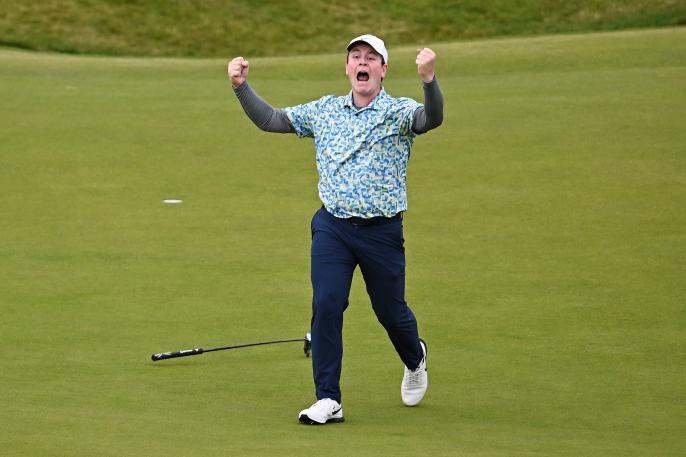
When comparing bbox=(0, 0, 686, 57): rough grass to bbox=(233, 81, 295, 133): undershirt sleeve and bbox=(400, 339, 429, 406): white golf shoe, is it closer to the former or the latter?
bbox=(233, 81, 295, 133): undershirt sleeve

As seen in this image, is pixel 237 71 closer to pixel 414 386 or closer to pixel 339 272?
pixel 339 272

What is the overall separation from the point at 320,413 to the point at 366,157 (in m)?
1.18

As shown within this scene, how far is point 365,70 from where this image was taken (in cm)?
702

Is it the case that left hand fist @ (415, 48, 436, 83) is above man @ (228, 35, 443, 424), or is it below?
above

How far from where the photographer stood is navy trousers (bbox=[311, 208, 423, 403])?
696 cm

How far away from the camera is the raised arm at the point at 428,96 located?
21.7 ft

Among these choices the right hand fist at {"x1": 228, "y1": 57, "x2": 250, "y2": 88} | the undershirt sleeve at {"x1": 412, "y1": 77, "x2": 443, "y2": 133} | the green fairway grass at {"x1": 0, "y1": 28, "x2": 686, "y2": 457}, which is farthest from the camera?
the right hand fist at {"x1": 228, "y1": 57, "x2": 250, "y2": 88}

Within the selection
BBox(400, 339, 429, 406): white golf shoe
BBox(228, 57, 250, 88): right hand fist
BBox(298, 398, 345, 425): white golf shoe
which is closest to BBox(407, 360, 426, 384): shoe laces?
BBox(400, 339, 429, 406): white golf shoe

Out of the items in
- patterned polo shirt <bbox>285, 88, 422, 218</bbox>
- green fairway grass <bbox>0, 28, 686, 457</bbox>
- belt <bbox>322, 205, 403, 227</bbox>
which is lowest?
green fairway grass <bbox>0, 28, 686, 457</bbox>

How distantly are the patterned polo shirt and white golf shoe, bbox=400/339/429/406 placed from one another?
874 millimetres

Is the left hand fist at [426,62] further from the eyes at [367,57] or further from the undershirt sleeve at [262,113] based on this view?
the undershirt sleeve at [262,113]

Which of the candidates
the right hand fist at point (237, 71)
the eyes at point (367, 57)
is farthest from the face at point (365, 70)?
the right hand fist at point (237, 71)

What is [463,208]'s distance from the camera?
46.3 feet

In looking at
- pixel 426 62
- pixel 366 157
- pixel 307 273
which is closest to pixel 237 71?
pixel 366 157
